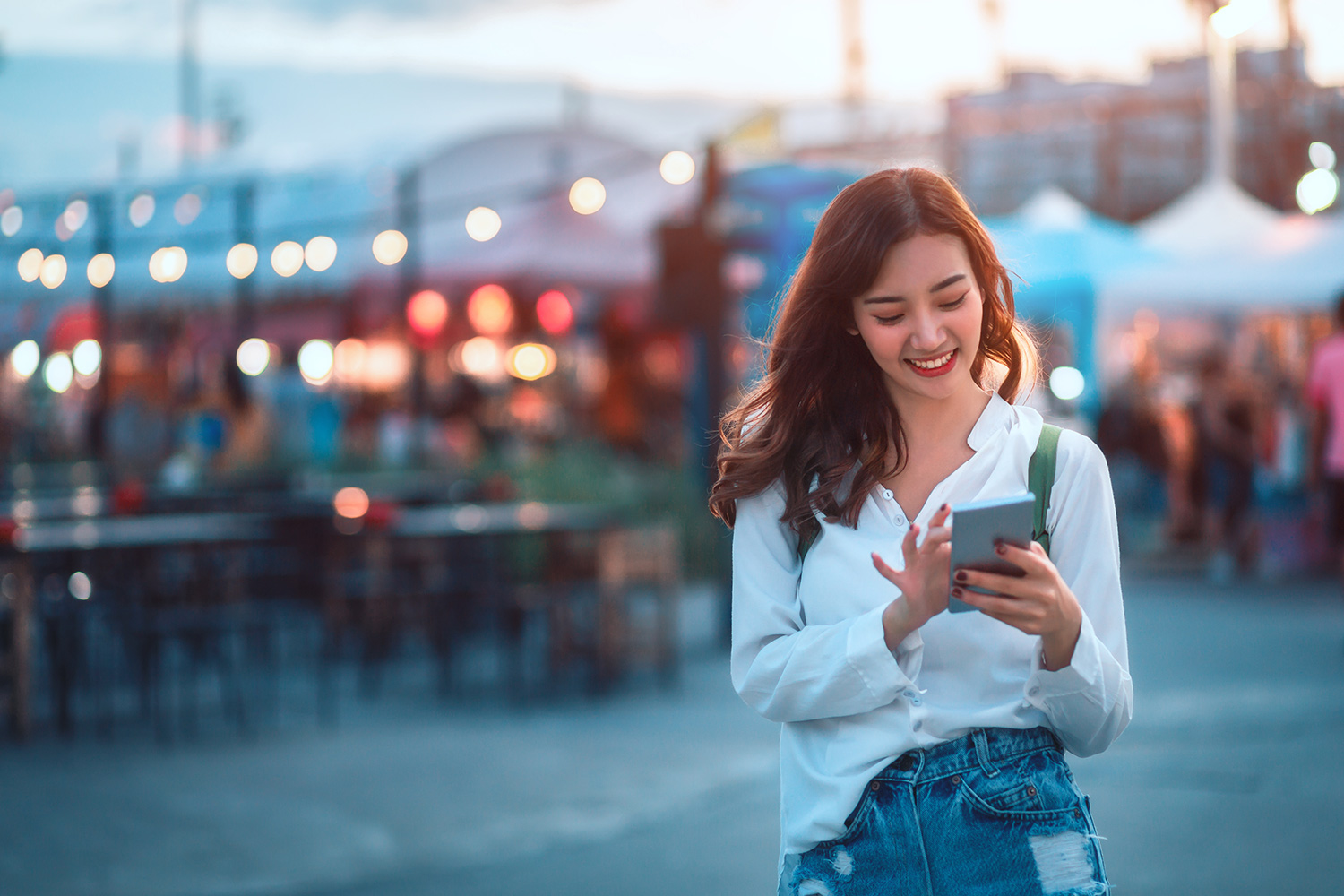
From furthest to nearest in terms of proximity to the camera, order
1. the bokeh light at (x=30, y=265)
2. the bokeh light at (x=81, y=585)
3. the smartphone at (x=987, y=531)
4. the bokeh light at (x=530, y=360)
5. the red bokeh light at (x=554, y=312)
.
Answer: the bokeh light at (x=530, y=360) → the bokeh light at (x=30, y=265) → the red bokeh light at (x=554, y=312) → the bokeh light at (x=81, y=585) → the smartphone at (x=987, y=531)

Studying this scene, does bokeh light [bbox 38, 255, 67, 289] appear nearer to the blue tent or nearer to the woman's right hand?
the blue tent

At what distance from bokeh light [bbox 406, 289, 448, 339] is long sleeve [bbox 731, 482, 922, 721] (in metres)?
14.8

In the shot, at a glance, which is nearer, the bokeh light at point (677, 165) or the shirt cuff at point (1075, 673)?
the shirt cuff at point (1075, 673)

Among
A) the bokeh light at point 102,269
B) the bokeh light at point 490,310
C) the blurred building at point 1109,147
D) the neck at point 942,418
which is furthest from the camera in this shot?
the blurred building at point 1109,147

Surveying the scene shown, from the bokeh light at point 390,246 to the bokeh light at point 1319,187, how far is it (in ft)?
30.0

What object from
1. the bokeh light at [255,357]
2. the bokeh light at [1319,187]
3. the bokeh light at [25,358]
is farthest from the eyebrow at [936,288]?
the bokeh light at [25,358]

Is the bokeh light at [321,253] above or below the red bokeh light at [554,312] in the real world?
above

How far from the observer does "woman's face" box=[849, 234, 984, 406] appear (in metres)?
2.06

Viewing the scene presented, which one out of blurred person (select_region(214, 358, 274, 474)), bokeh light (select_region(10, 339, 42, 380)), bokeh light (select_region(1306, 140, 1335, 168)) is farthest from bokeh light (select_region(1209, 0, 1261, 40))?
bokeh light (select_region(10, 339, 42, 380))

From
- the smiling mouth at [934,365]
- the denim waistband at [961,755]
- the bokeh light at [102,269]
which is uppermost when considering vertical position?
the bokeh light at [102,269]

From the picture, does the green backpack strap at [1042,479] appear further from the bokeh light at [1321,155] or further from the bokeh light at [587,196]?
the bokeh light at [1321,155]

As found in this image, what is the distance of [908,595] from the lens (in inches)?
73.9

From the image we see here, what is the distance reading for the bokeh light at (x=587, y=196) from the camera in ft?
47.8

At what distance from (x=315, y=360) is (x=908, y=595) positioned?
19353 millimetres
